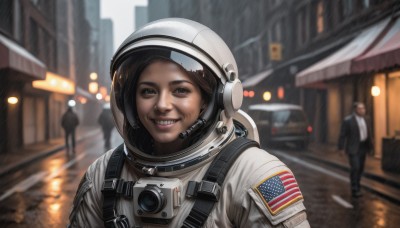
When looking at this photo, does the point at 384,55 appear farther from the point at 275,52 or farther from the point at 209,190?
the point at 275,52

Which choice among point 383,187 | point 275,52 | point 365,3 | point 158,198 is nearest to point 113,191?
point 158,198

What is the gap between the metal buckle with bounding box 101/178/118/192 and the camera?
5.68ft

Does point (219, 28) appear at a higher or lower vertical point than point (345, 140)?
higher

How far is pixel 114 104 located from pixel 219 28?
5072 cm

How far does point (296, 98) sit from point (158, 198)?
23594mm

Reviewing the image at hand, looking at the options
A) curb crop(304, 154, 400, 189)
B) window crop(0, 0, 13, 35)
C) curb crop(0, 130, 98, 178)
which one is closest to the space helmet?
curb crop(304, 154, 400, 189)

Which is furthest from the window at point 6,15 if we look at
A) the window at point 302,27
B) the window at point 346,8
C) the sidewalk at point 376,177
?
the window at point 302,27

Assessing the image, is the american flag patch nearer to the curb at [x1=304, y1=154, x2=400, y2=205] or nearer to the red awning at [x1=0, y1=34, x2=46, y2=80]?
the curb at [x1=304, y1=154, x2=400, y2=205]

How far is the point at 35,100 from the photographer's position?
2189 centimetres

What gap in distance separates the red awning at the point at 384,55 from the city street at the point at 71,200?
2.87m

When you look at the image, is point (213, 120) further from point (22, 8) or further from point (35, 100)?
point (35, 100)

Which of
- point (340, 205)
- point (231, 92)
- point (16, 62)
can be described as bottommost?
point (340, 205)

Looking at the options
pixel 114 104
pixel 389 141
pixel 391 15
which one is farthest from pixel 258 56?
pixel 114 104

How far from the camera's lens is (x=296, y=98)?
24.5 metres
